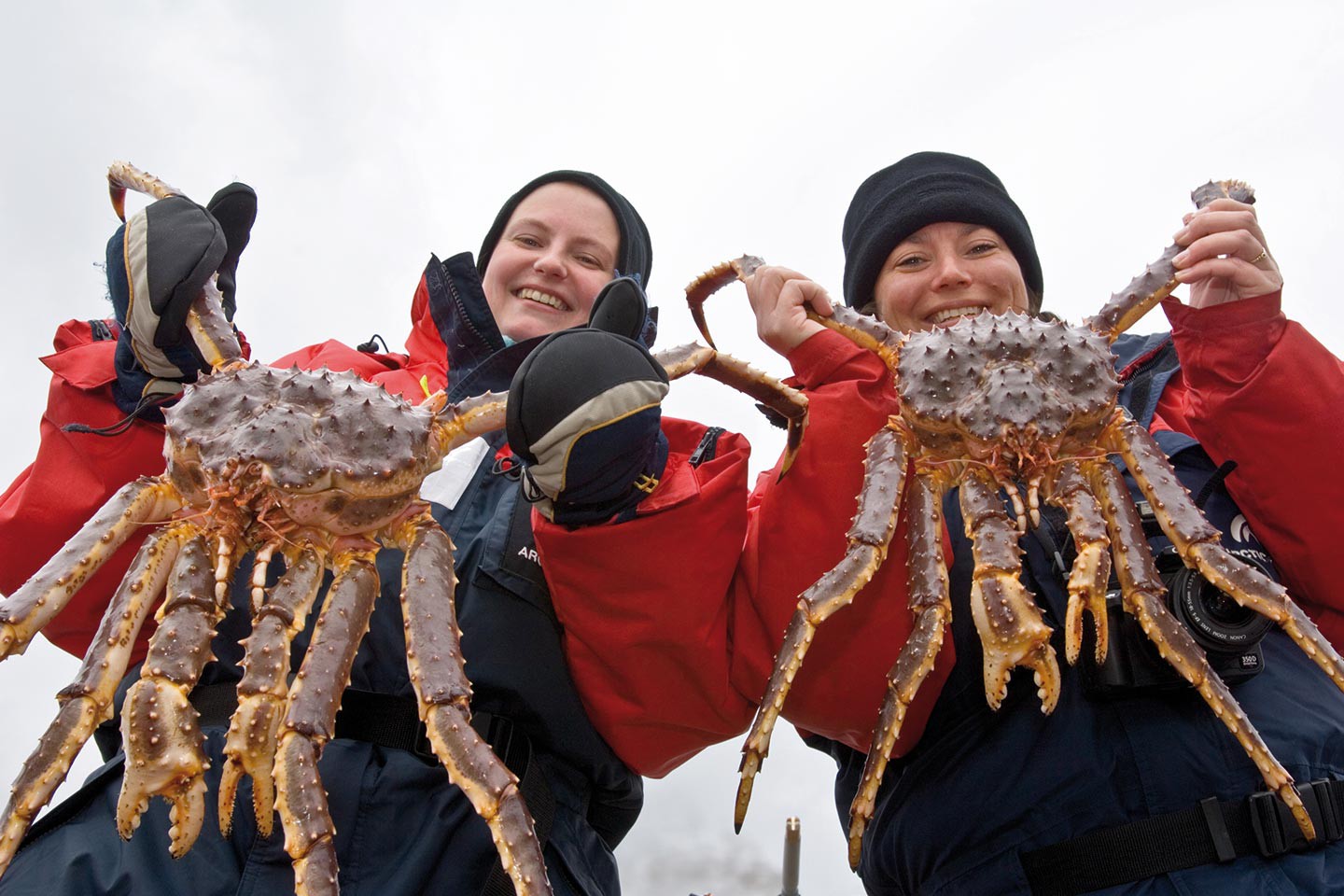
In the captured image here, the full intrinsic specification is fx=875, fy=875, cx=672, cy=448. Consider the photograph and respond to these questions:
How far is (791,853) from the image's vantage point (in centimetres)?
617

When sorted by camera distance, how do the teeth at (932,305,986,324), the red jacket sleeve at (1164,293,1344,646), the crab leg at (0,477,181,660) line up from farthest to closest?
the teeth at (932,305,986,324) → the red jacket sleeve at (1164,293,1344,646) → the crab leg at (0,477,181,660)

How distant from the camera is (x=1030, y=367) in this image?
6.65 ft

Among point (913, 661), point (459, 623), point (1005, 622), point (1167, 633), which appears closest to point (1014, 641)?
point (1005, 622)

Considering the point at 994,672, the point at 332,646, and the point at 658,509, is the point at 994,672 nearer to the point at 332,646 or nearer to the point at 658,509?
the point at 658,509

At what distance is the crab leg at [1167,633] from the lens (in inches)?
66.8

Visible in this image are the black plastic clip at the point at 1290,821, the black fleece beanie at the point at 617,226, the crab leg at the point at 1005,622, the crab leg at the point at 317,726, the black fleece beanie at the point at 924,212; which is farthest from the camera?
the black fleece beanie at the point at 617,226

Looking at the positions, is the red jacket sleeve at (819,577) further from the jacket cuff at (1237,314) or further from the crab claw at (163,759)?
the crab claw at (163,759)

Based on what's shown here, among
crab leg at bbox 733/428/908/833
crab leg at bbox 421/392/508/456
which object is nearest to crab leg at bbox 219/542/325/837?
crab leg at bbox 421/392/508/456

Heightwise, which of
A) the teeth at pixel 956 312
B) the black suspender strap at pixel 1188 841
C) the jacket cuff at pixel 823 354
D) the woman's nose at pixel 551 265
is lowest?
the black suspender strap at pixel 1188 841

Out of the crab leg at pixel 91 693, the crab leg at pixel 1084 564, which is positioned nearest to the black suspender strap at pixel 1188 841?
the crab leg at pixel 1084 564

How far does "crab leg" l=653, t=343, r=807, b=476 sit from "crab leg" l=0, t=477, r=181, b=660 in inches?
44.9

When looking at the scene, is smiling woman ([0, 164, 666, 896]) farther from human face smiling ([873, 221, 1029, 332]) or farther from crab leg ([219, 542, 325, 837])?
human face smiling ([873, 221, 1029, 332])

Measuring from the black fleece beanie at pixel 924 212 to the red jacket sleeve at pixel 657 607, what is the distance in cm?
122

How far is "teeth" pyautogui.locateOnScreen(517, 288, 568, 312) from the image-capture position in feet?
9.61
